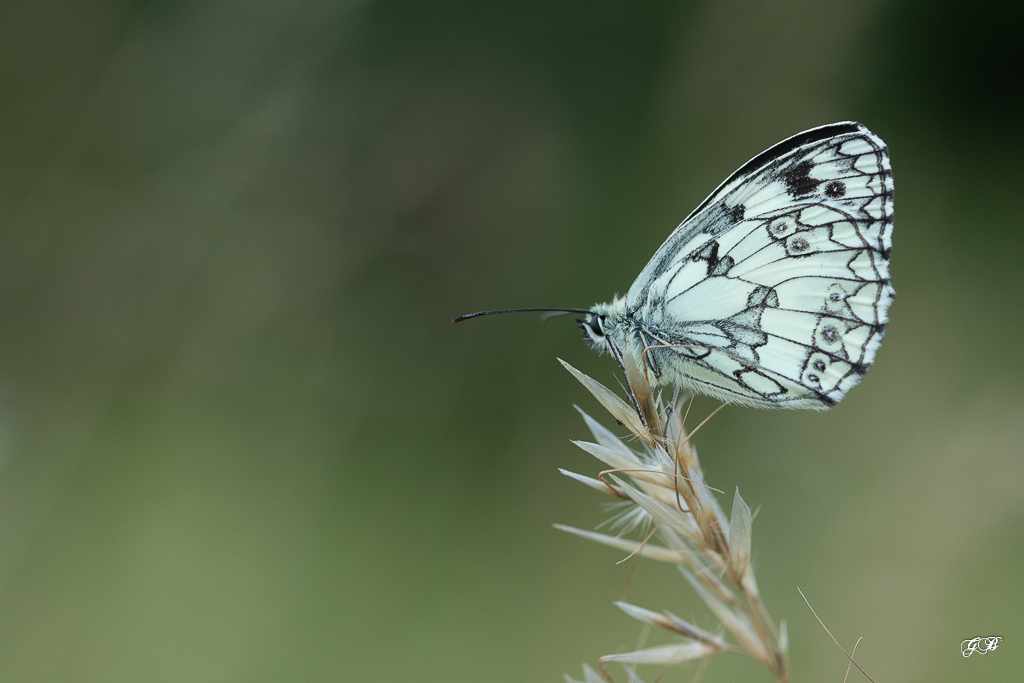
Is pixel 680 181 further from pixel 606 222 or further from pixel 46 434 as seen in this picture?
pixel 46 434

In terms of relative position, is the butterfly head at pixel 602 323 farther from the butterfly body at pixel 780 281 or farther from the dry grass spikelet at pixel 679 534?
the dry grass spikelet at pixel 679 534

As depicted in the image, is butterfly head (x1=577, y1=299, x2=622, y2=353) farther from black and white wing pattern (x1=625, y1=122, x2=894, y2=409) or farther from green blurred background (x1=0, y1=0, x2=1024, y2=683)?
green blurred background (x1=0, y1=0, x2=1024, y2=683)

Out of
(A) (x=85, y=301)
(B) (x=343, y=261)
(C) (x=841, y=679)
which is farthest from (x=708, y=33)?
(A) (x=85, y=301)

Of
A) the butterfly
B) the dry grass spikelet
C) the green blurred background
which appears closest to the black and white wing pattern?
the butterfly

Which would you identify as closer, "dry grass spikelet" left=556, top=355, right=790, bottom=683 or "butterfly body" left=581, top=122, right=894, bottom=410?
"dry grass spikelet" left=556, top=355, right=790, bottom=683

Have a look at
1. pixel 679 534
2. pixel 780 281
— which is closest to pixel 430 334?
pixel 780 281

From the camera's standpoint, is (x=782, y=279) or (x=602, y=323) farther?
(x=602, y=323)

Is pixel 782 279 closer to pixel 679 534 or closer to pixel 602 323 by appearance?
pixel 602 323
